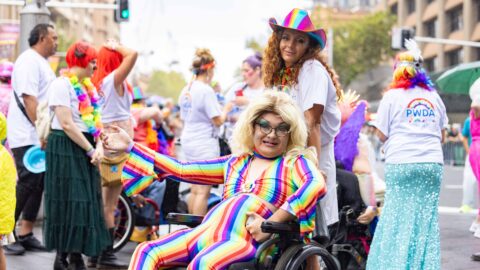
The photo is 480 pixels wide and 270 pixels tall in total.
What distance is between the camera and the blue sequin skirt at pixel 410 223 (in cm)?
617

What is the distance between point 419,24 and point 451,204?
51.1m

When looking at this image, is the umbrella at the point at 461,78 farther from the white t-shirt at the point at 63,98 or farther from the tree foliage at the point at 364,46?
the tree foliage at the point at 364,46

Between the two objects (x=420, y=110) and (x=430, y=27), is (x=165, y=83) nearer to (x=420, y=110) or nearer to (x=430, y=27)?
(x=430, y=27)

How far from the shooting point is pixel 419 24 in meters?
64.4

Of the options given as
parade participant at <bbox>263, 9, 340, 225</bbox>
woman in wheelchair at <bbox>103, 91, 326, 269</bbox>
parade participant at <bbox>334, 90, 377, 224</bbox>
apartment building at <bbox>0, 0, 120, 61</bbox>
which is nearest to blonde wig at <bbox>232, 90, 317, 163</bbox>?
woman in wheelchair at <bbox>103, 91, 326, 269</bbox>

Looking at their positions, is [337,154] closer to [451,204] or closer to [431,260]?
[431,260]

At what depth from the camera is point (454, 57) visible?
5944cm

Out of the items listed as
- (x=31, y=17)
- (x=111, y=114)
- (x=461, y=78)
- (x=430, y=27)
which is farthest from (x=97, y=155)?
(x=430, y=27)

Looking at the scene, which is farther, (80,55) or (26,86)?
(26,86)

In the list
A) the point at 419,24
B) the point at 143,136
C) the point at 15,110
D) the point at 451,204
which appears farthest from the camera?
the point at 419,24

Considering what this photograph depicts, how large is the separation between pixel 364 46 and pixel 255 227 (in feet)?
192

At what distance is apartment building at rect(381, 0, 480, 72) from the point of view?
53656 mm

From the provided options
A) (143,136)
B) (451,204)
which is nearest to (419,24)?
(451,204)

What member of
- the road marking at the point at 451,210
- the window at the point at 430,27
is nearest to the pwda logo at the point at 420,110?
the road marking at the point at 451,210
